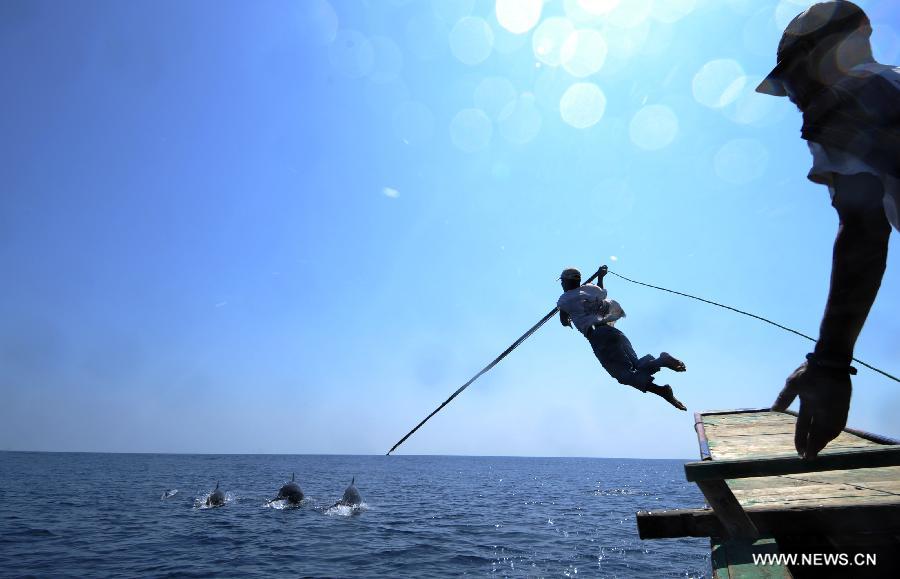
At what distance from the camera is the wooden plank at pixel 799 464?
1.69 meters

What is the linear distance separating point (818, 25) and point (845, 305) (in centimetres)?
96

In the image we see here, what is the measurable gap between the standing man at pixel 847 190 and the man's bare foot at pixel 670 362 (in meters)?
5.20

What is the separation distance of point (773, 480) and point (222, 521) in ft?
97.9

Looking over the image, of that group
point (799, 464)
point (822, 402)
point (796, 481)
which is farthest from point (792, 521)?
point (822, 402)

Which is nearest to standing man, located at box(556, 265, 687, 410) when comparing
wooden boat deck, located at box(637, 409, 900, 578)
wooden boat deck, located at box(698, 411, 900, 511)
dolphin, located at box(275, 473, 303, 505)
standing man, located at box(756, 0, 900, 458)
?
wooden boat deck, located at box(698, 411, 900, 511)

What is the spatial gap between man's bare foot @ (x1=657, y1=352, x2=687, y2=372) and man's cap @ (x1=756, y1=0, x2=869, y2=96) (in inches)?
212

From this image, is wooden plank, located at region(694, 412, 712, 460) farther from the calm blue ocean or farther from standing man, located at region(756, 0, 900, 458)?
the calm blue ocean

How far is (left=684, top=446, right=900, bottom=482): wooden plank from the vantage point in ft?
5.55

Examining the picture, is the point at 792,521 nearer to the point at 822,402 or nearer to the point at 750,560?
the point at 750,560

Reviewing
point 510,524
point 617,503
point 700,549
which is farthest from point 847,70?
point 617,503

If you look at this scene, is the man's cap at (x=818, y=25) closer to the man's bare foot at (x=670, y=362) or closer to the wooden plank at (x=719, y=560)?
the wooden plank at (x=719, y=560)

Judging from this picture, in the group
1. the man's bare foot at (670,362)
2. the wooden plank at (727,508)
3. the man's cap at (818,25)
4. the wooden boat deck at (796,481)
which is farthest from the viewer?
the man's bare foot at (670,362)

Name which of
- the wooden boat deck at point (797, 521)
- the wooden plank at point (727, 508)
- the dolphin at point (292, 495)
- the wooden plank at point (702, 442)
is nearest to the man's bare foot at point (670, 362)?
the wooden plank at point (702, 442)

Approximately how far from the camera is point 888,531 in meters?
3.14
